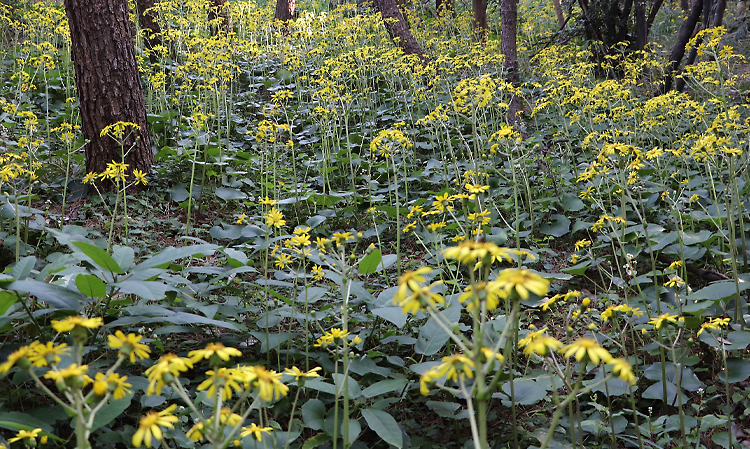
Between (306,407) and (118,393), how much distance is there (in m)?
0.90

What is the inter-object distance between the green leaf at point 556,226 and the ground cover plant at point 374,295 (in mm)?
20

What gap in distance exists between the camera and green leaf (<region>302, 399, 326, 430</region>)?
1600mm

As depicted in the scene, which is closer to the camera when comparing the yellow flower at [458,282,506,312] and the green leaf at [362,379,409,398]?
the yellow flower at [458,282,506,312]

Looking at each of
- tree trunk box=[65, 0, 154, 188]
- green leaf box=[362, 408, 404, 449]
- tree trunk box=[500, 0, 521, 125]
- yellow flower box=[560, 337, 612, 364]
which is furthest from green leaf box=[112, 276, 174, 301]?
tree trunk box=[500, 0, 521, 125]

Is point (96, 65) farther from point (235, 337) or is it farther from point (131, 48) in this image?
point (235, 337)

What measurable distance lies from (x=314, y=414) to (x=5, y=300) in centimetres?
105

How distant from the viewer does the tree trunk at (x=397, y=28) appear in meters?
7.48

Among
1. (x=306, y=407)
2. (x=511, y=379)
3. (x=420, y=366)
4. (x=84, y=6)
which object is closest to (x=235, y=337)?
(x=306, y=407)

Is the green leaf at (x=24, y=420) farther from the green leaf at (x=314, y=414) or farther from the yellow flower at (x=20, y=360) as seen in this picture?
the green leaf at (x=314, y=414)

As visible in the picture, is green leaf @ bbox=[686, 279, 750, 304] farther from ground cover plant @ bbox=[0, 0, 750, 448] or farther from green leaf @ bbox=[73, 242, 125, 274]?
green leaf @ bbox=[73, 242, 125, 274]

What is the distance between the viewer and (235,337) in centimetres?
212

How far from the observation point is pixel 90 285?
1.51 metres

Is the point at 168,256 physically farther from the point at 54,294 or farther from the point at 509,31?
the point at 509,31

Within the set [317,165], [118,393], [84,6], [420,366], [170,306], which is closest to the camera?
[118,393]
